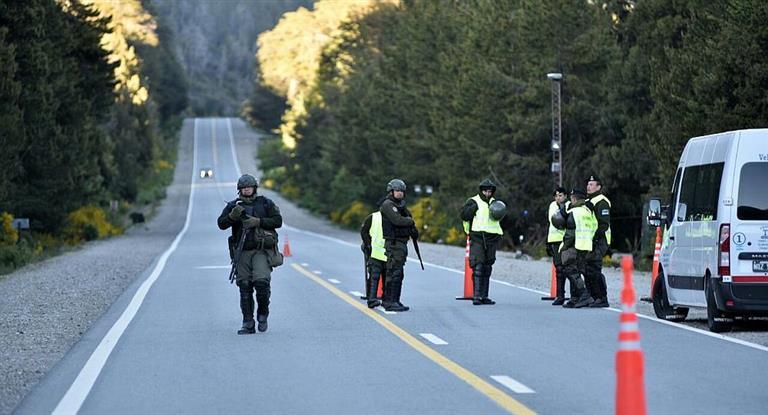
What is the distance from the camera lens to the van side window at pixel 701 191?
1809 cm

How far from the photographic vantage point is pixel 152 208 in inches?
4405

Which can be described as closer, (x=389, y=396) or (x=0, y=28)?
(x=389, y=396)

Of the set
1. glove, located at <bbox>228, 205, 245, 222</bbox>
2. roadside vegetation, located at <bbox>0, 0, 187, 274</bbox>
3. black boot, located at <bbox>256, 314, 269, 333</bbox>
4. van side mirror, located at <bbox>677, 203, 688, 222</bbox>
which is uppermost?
roadside vegetation, located at <bbox>0, 0, 187, 274</bbox>

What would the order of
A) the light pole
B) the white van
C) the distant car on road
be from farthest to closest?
the distant car on road < the light pole < the white van

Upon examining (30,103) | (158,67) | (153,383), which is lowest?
(153,383)

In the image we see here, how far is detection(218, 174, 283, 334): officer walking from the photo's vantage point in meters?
18.2

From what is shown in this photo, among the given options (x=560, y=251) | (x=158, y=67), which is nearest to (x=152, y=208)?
(x=158, y=67)

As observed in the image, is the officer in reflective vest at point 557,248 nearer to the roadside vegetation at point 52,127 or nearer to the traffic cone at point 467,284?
the traffic cone at point 467,284

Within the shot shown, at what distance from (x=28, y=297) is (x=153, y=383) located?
15.7 meters

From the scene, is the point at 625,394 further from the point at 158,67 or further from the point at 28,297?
the point at 158,67

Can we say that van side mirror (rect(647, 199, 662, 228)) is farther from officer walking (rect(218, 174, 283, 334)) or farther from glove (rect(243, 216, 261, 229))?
glove (rect(243, 216, 261, 229))

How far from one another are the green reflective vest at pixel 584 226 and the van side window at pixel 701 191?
116 inches

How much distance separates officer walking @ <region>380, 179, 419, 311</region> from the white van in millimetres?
4555

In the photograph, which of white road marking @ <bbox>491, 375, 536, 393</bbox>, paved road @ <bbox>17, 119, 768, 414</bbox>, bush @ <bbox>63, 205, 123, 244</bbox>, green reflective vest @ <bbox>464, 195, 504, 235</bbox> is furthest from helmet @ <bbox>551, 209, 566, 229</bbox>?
bush @ <bbox>63, 205, 123, 244</bbox>
